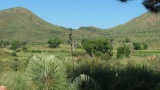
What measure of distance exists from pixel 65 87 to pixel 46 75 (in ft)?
2.06

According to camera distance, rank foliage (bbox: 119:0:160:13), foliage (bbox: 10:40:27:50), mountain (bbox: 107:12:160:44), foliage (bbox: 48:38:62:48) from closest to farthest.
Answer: foliage (bbox: 119:0:160:13) → foliage (bbox: 10:40:27:50) → foliage (bbox: 48:38:62:48) → mountain (bbox: 107:12:160:44)

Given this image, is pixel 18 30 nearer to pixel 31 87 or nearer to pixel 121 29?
pixel 121 29

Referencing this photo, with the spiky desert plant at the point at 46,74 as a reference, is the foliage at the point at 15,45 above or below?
below

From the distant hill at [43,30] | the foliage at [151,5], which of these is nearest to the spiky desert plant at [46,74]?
the foliage at [151,5]

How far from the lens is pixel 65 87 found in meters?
9.09

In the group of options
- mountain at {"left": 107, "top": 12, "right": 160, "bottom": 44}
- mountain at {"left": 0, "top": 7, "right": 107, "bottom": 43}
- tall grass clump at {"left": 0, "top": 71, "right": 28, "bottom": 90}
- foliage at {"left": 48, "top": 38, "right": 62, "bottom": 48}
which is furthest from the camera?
mountain at {"left": 0, "top": 7, "right": 107, "bottom": 43}

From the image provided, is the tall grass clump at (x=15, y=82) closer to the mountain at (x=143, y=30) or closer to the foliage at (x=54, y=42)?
the foliage at (x=54, y=42)

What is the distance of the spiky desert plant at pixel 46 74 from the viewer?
8938 mm

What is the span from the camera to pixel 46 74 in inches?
353

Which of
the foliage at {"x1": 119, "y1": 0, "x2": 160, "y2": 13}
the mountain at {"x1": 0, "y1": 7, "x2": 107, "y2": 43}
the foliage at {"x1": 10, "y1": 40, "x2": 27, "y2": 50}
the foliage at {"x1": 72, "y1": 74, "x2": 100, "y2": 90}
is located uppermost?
the mountain at {"x1": 0, "y1": 7, "x2": 107, "y2": 43}

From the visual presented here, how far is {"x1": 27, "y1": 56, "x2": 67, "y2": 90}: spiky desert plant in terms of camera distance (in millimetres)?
8938

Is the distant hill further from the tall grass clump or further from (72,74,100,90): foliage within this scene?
the tall grass clump

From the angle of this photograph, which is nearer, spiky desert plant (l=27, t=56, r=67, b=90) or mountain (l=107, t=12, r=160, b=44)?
spiky desert plant (l=27, t=56, r=67, b=90)

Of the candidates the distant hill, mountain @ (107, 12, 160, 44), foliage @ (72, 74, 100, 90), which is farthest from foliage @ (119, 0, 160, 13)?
the distant hill
